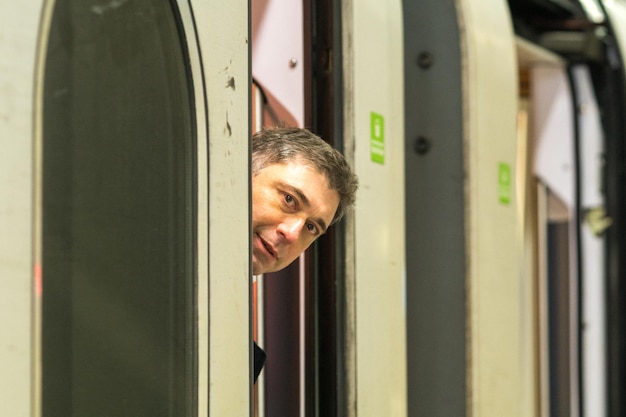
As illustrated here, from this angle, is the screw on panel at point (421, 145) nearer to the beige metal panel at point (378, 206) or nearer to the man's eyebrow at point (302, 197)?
the beige metal panel at point (378, 206)

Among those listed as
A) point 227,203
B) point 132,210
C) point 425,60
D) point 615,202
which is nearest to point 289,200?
point 227,203

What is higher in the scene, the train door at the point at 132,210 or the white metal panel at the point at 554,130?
the white metal panel at the point at 554,130

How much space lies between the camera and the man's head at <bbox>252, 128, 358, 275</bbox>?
2.18m

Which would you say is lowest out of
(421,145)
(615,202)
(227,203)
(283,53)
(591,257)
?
(591,257)

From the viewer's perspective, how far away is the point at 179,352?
1555 mm

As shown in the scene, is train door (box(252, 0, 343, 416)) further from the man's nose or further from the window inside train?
the window inside train

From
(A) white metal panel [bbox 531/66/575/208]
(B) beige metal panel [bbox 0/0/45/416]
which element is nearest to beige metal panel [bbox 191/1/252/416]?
(B) beige metal panel [bbox 0/0/45/416]

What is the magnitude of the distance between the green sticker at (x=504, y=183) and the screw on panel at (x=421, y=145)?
29 cm

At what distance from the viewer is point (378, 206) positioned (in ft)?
8.13

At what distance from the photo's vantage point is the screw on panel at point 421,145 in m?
2.93

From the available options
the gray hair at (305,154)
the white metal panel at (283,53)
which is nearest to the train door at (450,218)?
the white metal panel at (283,53)

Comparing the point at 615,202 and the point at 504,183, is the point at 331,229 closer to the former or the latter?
the point at 504,183

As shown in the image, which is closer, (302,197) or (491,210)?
(302,197)

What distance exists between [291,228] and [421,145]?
863 millimetres
